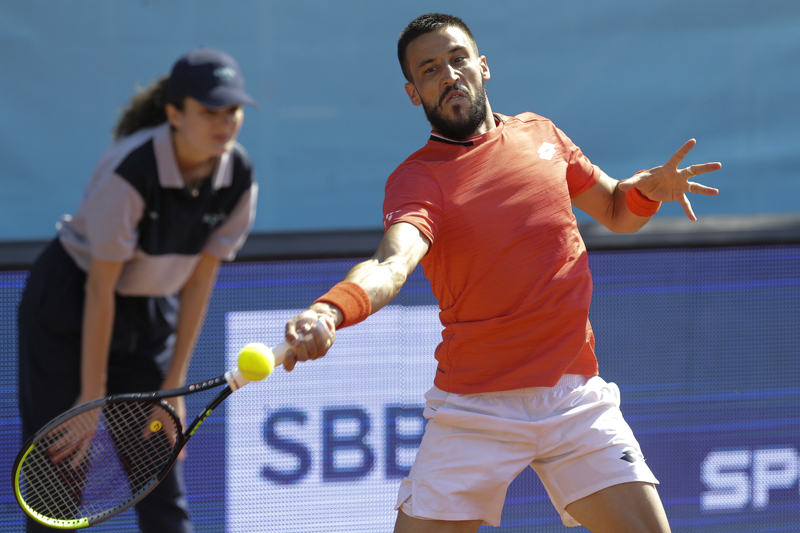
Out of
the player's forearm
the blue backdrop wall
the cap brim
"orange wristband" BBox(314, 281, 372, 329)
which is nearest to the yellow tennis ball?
"orange wristband" BBox(314, 281, 372, 329)

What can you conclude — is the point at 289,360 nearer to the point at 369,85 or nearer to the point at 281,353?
the point at 281,353

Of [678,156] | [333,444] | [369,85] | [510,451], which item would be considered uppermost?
[369,85]

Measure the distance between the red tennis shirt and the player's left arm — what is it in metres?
0.31

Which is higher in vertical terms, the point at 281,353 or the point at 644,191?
the point at 644,191

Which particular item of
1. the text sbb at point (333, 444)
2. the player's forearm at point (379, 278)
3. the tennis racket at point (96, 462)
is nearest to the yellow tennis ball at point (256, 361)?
the player's forearm at point (379, 278)

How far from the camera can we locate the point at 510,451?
7.77ft

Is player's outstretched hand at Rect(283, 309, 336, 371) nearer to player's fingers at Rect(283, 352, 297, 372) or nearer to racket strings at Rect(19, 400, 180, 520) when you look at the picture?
player's fingers at Rect(283, 352, 297, 372)

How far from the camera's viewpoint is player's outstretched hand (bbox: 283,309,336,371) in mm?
1889

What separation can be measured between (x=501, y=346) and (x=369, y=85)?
2.52 meters

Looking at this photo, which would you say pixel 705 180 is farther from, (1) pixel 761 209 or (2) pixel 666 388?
(2) pixel 666 388

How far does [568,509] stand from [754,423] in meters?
1.33

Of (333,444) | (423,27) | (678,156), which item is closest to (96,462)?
(333,444)

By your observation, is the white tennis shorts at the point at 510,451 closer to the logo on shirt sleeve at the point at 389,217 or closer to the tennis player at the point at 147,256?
the logo on shirt sleeve at the point at 389,217

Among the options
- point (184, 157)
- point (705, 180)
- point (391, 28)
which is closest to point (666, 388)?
point (705, 180)
